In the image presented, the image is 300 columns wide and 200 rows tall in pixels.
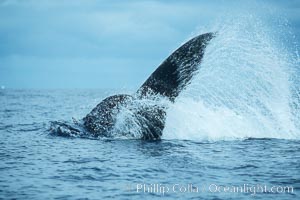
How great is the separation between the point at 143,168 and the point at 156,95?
4166mm

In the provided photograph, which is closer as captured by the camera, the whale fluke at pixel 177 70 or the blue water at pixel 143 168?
the blue water at pixel 143 168

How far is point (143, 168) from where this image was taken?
31.8ft

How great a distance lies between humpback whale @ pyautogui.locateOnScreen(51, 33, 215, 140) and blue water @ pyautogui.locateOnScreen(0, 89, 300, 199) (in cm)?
75

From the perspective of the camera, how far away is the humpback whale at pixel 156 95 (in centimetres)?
1263

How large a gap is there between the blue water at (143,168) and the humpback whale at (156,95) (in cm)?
75

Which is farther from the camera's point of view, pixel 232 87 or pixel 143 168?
pixel 232 87

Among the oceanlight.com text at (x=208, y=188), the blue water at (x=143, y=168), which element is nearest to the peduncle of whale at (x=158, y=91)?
the blue water at (x=143, y=168)

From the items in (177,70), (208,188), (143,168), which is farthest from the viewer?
(177,70)

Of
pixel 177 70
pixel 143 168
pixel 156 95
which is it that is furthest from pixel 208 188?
pixel 156 95

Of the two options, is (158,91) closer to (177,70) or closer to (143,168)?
(177,70)

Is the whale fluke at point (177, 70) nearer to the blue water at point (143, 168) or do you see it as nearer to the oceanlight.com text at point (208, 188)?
the blue water at point (143, 168)

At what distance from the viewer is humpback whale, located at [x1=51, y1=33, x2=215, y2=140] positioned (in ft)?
41.4

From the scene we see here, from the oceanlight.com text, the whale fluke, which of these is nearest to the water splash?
the whale fluke

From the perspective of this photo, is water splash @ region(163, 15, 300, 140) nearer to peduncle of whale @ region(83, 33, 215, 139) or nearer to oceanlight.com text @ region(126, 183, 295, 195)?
peduncle of whale @ region(83, 33, 215, 139)
